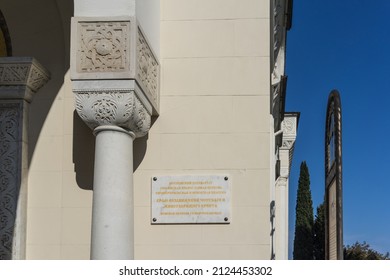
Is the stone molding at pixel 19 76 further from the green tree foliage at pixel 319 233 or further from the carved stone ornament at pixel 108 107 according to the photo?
the green tree foliage at pixel 319 233

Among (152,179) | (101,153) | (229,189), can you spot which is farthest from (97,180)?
(229,189)

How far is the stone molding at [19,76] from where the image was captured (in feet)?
23.5

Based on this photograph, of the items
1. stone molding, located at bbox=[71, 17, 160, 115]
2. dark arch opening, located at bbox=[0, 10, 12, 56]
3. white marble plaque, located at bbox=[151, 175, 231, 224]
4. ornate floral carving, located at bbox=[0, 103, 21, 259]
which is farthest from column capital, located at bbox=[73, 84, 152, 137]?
dark arch opening, located at bbox=[0, 10, 12, 56]

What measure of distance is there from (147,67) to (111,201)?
4.36 feet

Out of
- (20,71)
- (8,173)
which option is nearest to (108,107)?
(20,71)

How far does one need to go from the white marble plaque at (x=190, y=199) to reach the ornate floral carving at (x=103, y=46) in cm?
136

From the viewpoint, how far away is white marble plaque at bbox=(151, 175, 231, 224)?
6.99m

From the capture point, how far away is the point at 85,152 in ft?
23.8

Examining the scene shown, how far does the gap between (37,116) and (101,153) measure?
1.46 metres

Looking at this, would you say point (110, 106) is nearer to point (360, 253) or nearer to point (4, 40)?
point (4, 40)

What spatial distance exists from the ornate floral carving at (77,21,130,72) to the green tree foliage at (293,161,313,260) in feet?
83.7

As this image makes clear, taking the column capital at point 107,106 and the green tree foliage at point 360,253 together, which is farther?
Answer: the green tree foliage at point 360,253

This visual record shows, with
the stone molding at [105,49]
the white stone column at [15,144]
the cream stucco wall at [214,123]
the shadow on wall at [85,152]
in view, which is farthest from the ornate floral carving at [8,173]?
the stone molding at [105,49]

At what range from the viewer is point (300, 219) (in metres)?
34.6
